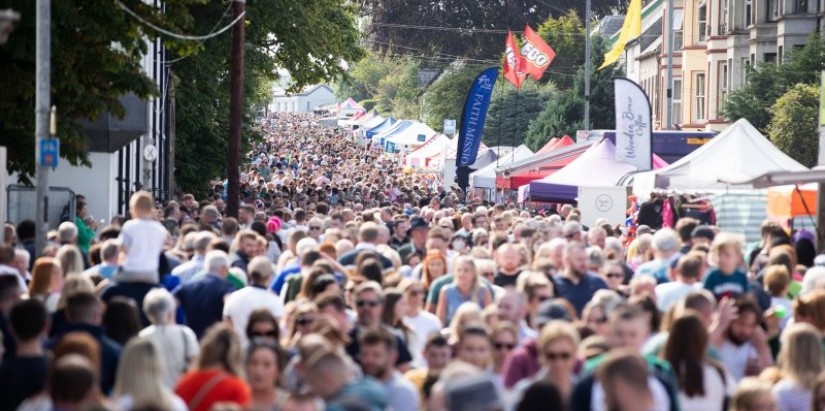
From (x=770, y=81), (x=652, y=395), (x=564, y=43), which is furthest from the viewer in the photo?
(x=564, y=43)

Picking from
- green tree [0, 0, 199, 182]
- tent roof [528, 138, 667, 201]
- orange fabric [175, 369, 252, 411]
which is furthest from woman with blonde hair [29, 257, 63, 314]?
tent roof [528, 138, 667, 201]

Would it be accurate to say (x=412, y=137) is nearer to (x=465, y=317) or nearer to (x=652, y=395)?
(x=465, y=317)

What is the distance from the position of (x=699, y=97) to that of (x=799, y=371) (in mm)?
55591

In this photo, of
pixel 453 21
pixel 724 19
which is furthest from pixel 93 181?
pixel 453 21

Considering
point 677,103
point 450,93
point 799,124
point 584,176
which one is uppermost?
point 450,93

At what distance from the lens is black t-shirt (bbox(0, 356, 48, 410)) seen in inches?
342

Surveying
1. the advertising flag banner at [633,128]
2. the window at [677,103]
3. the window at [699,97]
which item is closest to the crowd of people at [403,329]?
the advertising flag banner at [633,128]

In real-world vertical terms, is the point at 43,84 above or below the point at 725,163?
above

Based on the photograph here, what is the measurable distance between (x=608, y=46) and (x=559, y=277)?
62607 millimetres

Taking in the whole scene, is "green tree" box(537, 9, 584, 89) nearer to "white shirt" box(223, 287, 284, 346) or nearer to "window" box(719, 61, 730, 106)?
"window" box(719, 61, 730, 106)

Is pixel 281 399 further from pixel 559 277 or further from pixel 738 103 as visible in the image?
pixel 738 103

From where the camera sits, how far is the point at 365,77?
623 feet

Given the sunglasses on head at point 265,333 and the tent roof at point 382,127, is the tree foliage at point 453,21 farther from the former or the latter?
the sunglasses on head at point 265,333

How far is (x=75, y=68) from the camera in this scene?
850 inches
